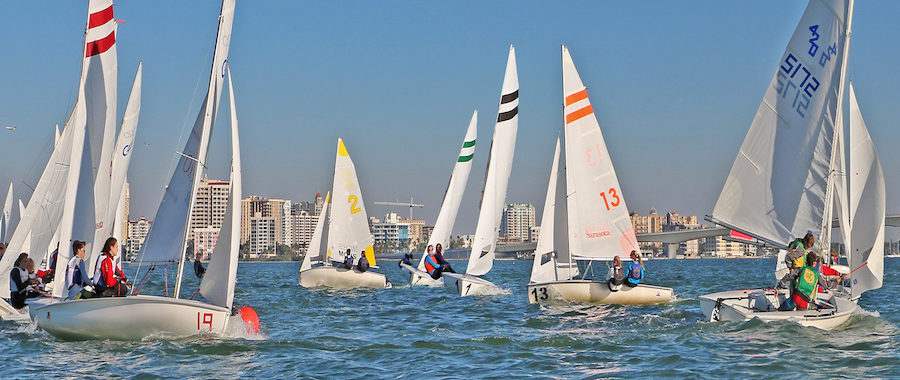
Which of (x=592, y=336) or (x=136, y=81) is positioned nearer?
(x=592, y=336)

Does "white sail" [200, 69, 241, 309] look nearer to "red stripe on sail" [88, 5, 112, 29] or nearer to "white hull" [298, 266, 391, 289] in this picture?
"red stripe on sail" [88, 5, 112, 29]

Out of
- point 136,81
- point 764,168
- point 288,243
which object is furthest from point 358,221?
point 288,243

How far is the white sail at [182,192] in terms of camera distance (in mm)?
13117

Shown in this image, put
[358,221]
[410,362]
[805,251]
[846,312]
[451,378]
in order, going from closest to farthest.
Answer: [451,378]
[410,362]
[846,312]
[805,251]
[358,221]

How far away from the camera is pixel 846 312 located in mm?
13445

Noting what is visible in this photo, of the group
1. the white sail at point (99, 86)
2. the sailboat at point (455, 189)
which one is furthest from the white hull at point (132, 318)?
the sailboat at point (455, 189)

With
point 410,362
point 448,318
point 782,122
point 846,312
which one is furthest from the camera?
point 448,318

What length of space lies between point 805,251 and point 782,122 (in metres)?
2.28

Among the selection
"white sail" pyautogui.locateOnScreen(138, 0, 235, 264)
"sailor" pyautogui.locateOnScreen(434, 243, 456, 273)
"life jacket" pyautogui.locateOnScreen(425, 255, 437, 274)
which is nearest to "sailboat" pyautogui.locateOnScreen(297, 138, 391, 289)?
"life jacket" pyautogui.locateOnScreen(425, 255, 437, 274)

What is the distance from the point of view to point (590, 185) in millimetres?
19891

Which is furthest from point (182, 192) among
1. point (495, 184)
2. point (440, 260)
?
point (440, 260)

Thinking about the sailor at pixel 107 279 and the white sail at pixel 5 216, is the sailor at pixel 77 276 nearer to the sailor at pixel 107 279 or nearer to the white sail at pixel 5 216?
the sailor at pixel 107 279

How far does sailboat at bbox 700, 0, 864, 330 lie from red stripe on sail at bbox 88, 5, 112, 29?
981cm

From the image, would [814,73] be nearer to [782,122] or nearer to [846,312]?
[782,122]
